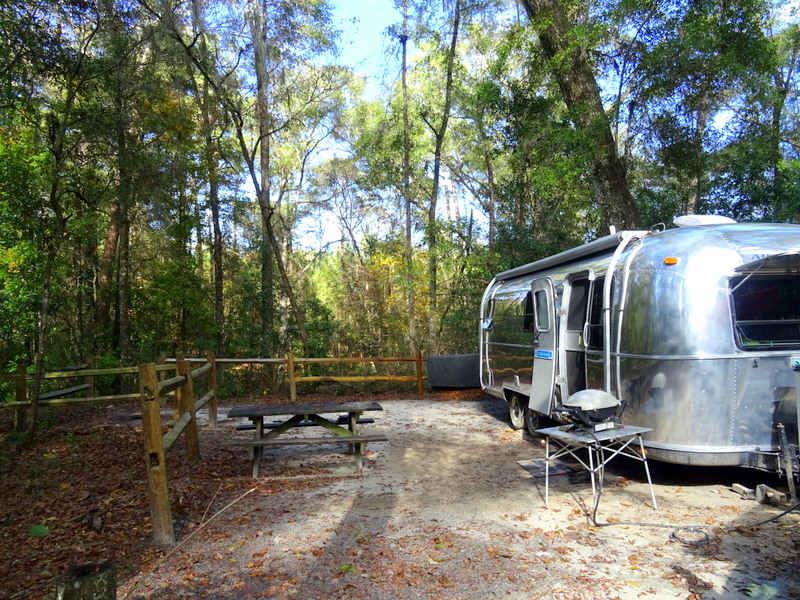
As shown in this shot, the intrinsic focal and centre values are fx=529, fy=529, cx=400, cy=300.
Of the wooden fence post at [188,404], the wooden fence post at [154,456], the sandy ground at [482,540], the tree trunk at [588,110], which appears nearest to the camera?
the sandy ground at [482,540]

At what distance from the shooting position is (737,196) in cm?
1307

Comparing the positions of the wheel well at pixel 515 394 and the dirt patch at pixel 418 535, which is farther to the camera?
the wheel well at pixel 515 394

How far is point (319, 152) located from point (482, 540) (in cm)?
2103

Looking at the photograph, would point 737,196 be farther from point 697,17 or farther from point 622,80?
point 697,17

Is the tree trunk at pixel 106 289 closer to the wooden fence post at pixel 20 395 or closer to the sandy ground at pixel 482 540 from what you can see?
the wooden fence post at pixel 20 395

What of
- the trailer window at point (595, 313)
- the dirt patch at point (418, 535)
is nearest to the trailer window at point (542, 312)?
the trailer window at point (595, 313)

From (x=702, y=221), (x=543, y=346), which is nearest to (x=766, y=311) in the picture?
(x=702, y=221)

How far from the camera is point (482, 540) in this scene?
12.9 ft

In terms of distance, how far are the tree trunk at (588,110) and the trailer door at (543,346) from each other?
3809mm

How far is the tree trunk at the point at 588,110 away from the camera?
952 centimetres

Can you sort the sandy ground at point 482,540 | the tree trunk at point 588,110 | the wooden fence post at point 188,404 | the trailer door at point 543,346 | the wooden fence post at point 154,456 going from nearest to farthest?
the sandy ground at point 482,540 → the wooden fence post at point 154,456 → the wooden fence post at point 188,404 → the trailer door at point 543,346 → the tree trunk at point 588,110

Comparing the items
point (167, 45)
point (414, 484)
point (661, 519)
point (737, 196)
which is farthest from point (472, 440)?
point (167, 45)

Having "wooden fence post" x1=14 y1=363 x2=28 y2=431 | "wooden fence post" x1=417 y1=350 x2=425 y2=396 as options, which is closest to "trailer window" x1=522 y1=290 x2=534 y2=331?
"wooden fence post" x1=417 y1=350 x2=425 y2=396

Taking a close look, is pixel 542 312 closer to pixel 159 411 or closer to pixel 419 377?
pixel 159 411
